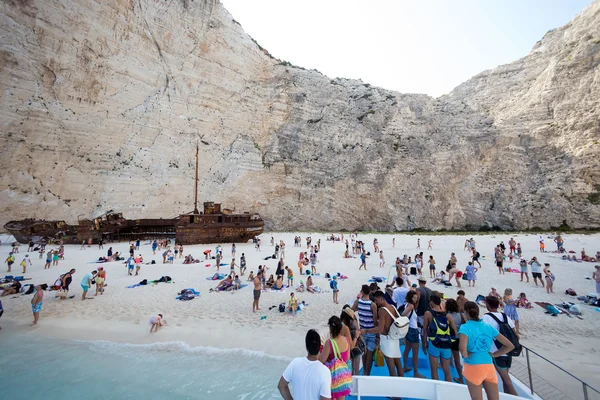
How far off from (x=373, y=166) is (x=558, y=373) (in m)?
37.5

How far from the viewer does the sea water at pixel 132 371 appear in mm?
5844

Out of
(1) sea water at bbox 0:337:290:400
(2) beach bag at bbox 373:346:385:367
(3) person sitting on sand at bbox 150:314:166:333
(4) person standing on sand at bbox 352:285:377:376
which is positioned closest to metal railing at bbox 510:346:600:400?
(2) beach bag at bbox 373:346:385:367

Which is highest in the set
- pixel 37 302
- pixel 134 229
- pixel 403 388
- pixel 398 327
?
pixel 134 229

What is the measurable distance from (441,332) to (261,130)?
40.6 m

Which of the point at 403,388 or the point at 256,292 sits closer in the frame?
the point at 403,388

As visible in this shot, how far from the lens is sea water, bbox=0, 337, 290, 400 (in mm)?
5844

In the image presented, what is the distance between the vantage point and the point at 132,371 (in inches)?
259

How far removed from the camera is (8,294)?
11289 mm

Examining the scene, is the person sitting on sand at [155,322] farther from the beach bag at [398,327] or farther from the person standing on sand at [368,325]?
the beach bag at [398,327]

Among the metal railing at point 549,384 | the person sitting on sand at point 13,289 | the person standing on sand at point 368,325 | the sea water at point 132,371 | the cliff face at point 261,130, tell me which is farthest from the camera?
the cliff face at point 261,130

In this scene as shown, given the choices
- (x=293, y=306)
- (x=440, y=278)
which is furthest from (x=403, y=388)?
(x=440, y=278)

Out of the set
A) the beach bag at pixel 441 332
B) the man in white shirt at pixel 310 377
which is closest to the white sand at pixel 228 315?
the beach bag at pixel 441 332

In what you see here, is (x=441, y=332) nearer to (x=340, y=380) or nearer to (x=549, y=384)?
(x=340, y=380)

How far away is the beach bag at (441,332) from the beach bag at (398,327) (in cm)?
44
